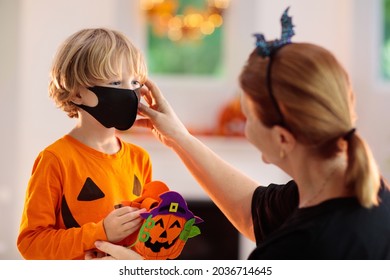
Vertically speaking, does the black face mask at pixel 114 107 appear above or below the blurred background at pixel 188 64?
above

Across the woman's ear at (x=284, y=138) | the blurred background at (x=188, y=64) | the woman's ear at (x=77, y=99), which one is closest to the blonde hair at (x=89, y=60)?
the woman's ear at (x=77, y=99)

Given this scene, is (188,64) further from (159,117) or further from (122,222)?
(122,222)

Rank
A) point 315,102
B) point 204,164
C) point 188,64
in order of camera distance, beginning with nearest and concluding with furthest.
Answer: point 315,102 → point 204,164 → point 188,64

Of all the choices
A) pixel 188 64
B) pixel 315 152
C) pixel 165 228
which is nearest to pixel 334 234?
pixel 315 152

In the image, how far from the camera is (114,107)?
92 centimetres

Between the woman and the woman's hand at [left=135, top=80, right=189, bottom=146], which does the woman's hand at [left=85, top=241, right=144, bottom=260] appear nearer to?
the woman

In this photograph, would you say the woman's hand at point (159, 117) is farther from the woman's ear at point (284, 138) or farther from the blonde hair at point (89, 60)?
the woman's ear at point (284, 138)

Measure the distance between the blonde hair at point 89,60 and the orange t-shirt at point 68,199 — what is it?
0.09m

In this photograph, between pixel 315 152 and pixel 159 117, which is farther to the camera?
pixel 159 117

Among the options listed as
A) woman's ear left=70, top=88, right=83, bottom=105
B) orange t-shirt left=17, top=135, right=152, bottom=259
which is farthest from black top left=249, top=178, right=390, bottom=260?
woman's ear left=70, top=88, right=83, bottom=105

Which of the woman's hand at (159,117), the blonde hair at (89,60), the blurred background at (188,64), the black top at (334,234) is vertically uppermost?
the blonde hair at (89,60)

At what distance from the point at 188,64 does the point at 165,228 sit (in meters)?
2.79

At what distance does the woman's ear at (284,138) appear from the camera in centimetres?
86

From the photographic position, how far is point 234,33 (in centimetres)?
347
